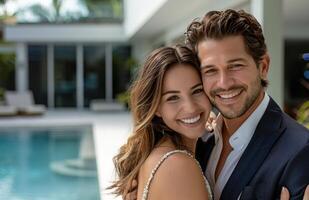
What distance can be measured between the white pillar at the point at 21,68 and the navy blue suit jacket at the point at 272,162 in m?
20.2

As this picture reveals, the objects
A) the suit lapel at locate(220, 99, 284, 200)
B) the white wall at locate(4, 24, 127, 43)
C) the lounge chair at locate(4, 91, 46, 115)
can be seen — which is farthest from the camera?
the white wall at locate(4, 24, 127, 43)

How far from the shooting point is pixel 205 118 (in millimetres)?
1743

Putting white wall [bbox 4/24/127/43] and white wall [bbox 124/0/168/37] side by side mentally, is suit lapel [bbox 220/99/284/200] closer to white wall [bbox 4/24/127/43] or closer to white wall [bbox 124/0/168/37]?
white wall [bbox 124/0/168/37]

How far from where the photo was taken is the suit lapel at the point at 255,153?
147cm

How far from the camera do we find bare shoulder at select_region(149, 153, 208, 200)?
1517 mm

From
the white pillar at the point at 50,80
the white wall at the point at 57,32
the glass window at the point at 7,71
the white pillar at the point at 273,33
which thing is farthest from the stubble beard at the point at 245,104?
the glass window at the point at 7,71

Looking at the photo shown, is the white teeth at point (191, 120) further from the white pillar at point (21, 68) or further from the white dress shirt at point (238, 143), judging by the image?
the white pillar at point (21, 68)

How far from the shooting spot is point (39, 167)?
8.94 m

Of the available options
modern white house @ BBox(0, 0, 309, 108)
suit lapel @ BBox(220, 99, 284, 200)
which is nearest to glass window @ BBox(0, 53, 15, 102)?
modern white house @ BBox(0, 0, 309, 108)

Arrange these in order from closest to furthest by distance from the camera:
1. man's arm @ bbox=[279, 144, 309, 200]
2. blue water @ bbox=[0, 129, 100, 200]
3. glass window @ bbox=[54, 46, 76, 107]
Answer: man's arm @ bbox=[279, 144, 309, 200] → blue water @ bbox=[0, 129, 100, 200] → glass window @ bbox=[54, 46, 76, 107]

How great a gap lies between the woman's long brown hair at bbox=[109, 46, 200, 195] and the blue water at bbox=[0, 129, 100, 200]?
4.62 meters

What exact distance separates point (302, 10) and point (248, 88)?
29.7 feet

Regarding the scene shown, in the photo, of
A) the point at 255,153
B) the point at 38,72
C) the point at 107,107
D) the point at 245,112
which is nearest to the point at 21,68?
the point at 38,72

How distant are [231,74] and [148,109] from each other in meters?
0.35
